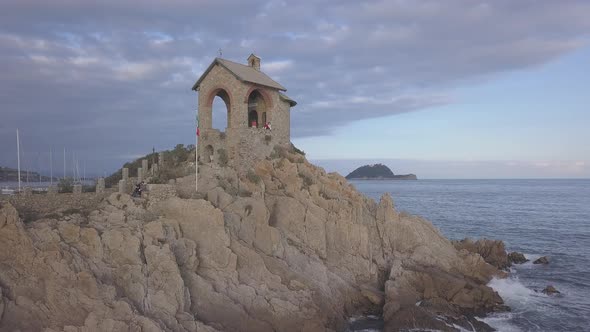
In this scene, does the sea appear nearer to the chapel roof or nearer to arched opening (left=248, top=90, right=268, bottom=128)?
the chapel roof

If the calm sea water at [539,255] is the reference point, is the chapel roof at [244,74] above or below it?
above

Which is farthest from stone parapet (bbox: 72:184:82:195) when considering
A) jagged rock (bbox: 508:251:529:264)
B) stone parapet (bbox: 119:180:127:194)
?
jagged rock (bbox: 508:251:529:264)

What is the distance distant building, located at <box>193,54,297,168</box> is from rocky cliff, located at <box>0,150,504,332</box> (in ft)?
6.53

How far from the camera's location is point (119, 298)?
14.7 meters

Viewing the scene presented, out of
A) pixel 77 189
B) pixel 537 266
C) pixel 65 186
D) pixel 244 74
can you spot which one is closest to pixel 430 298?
pixel 537 266

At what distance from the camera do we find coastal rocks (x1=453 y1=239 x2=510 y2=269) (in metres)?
30.7

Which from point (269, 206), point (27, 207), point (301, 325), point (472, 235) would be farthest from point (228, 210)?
point (472, 235)

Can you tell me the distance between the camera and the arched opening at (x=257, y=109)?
109 ft

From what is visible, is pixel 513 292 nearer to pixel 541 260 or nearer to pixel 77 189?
pixel 541 260

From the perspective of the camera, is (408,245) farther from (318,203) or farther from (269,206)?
(269,206)

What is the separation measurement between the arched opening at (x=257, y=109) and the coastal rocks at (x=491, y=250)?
1817 cm

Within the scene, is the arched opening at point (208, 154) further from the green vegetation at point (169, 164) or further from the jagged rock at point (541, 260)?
the jagged rock at point (541, 260)

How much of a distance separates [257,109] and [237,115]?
4854 millimetres

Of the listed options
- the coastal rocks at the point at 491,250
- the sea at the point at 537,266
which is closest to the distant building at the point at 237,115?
the sea at the point at 537,266
